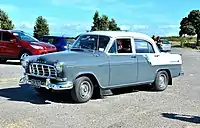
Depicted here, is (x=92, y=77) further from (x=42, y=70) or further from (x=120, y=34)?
(x=120, y=34)

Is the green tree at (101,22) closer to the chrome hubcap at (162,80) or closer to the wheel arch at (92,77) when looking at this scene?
the chrome hubcap at (162,80)

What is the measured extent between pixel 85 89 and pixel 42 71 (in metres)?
1.12

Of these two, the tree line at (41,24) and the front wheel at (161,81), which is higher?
the tree line at (41,24)

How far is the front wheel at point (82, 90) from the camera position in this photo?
8.88 m

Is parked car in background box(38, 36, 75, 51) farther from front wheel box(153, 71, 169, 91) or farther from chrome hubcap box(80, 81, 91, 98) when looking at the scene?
chrome hubcap box(80, 81, 91, 98)

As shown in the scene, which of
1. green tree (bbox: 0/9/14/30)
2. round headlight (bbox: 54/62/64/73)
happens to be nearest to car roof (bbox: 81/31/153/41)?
round headlight (bbox: 54/62/64/73)

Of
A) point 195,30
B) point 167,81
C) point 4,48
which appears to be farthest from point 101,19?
point 167,81

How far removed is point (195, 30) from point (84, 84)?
2344 inches

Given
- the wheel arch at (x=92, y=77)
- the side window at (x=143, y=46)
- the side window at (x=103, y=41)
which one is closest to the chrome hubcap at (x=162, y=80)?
the side window at (x=143, y=46)

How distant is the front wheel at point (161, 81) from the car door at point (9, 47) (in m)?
8.66

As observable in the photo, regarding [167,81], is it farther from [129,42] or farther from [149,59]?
[129,42]

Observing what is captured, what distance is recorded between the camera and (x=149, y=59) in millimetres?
10781

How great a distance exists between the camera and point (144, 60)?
10609mm

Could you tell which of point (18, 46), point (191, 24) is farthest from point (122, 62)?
point (191, 24)
